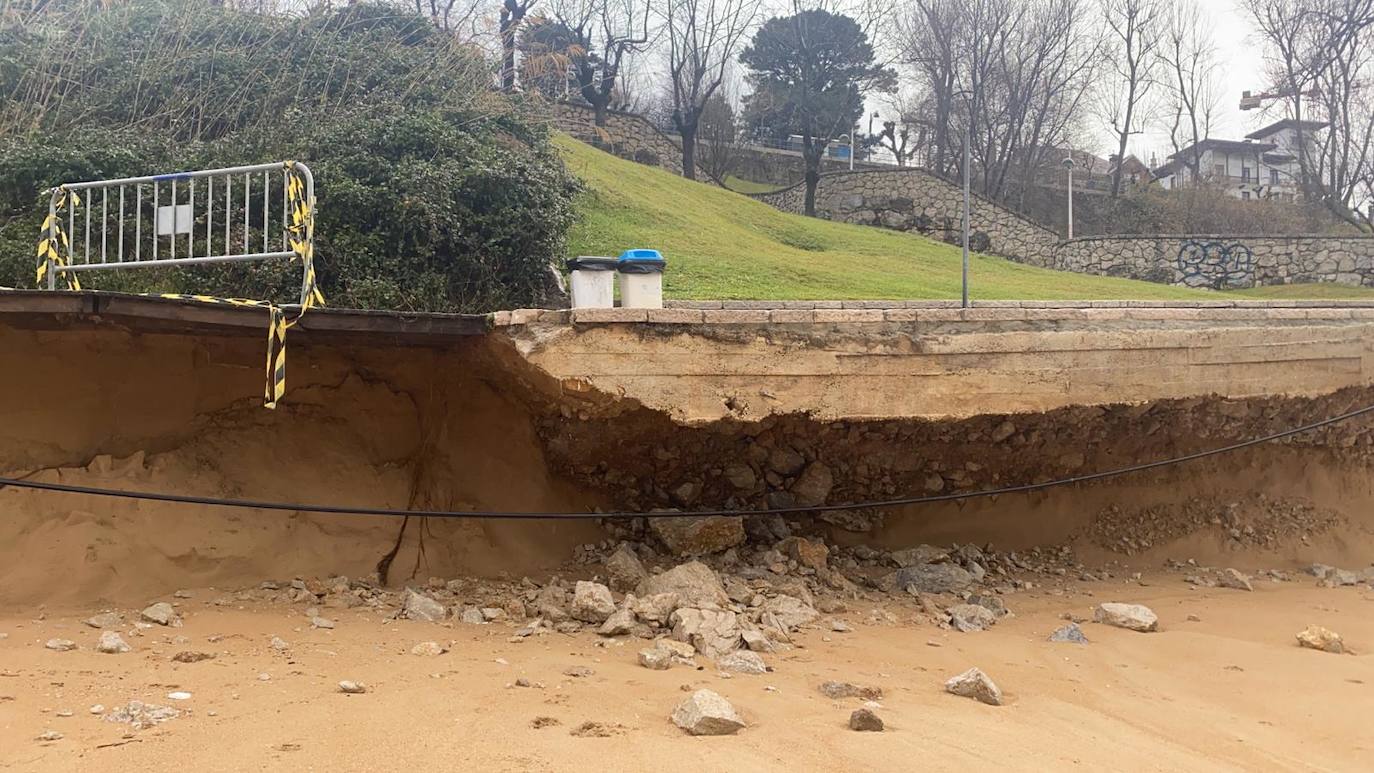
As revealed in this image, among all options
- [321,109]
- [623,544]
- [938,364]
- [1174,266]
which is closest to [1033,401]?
[938,364]

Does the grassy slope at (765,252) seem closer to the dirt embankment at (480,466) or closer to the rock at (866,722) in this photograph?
the dirt embankment at (480,466)

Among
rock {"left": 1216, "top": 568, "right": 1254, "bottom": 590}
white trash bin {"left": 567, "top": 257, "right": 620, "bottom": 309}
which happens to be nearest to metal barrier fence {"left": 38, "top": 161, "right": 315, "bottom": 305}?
white trash bin {"left": 567, "top": 257, "right": 620, "bottom": 309}

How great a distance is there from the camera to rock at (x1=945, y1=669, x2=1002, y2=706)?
176 inches

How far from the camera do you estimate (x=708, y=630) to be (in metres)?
4.97

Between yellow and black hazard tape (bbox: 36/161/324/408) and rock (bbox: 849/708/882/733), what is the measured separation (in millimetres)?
3299

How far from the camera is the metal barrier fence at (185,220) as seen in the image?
5527mm

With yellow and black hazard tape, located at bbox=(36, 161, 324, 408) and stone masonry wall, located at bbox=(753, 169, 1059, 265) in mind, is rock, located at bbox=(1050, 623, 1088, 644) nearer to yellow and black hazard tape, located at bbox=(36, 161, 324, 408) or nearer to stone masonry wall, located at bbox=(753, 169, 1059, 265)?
yellow and black hazard tape, located at bbox=(36, 161, 324, 408)

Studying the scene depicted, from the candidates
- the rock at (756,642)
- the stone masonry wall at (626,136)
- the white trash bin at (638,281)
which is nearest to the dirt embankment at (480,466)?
the white trash bin at (638,281)

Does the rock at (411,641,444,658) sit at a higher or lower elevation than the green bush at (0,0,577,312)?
lower

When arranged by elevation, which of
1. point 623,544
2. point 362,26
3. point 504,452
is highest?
point 362,26

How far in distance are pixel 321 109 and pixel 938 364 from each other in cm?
708

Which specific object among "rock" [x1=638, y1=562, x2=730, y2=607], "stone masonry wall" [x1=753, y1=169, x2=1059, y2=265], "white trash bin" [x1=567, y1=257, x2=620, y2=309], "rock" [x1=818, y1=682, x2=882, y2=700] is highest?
"stone masonry wall" [x1=753, y1=169, x2=1059, y2=265]

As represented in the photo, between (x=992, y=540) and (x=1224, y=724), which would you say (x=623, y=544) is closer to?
(x=992, y=540)

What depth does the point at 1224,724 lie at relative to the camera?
456 centimetres
